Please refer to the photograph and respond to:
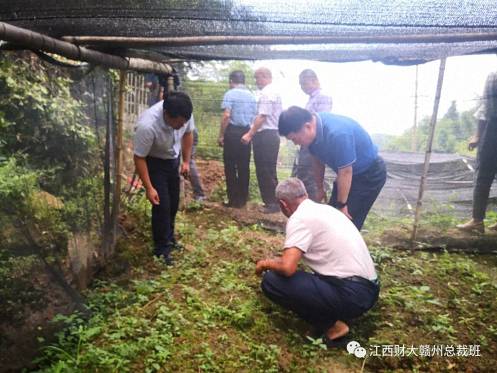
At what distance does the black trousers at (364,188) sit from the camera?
11.8 feet

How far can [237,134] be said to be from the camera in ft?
18.6

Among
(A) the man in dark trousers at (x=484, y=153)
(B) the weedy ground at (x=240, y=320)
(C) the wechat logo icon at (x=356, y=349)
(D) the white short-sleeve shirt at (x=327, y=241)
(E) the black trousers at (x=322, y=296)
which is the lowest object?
(C) the wechat logo icon at (x=356, y=349)

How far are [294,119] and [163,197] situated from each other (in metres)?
Answer: 1.56

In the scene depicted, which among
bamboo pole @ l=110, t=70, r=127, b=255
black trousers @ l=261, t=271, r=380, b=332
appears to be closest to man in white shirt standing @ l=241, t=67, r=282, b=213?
bamboo pole @ l=110, t=70, r=127, b=255

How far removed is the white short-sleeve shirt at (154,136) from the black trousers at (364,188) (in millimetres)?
1638

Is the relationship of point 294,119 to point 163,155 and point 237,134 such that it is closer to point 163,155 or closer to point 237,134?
point 163,155

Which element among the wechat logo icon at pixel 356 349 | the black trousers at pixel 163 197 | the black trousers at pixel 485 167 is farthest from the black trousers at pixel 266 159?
the wechat logo icon at pixel 356 349

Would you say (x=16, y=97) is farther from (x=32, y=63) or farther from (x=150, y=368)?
(x=150, y=368)

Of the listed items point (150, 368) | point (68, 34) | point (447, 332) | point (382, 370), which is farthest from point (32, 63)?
point (447, 332)

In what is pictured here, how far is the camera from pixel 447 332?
2.98 m

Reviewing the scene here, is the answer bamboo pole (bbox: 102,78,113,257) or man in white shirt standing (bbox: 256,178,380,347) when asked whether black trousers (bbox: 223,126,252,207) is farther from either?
man in white shirt standing (bbox: 256,178,380,347)

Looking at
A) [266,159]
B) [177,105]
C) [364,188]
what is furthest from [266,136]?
[177,105]

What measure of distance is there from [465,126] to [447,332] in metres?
2.39

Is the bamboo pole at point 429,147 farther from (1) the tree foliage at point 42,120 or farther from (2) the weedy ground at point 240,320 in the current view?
(1) the tree foliage at point 42,120
